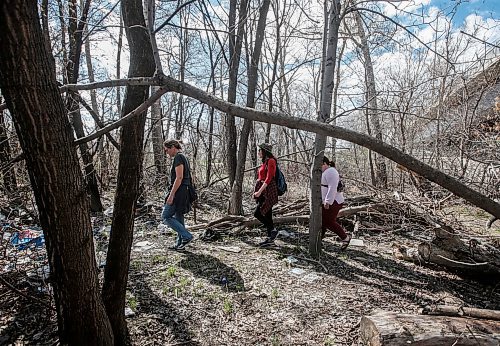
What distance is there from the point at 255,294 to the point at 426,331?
1.74 meters

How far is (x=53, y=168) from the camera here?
1.88 m

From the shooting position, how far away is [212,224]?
6344 mm

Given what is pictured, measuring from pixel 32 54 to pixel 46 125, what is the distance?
37cm

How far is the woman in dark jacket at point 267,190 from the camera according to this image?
5.31 m

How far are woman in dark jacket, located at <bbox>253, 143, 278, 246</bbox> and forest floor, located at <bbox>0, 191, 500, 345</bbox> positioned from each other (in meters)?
0.43

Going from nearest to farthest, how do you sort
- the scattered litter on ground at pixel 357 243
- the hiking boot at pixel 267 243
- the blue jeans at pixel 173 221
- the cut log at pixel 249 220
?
the blue jeans at pixel 173 221
the hiking boot at pixel 267 243
the scattered litter on ground at pixel 357 243
the cut log at pixel 249 220

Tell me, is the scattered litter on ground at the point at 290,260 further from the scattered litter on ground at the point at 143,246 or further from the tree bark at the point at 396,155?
the tree bark at the point at 396,155

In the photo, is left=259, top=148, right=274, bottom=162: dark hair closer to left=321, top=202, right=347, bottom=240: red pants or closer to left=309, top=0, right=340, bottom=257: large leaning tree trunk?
left=309, top=0, right=340, bottom=257: large leaning tree trunk

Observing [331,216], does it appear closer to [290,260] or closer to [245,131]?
[290,260]

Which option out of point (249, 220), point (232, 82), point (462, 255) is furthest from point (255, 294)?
point (232, 82)

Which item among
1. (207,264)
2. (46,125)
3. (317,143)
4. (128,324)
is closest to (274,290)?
(207,264)

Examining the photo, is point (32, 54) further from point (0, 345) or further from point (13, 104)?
point (0, 345)

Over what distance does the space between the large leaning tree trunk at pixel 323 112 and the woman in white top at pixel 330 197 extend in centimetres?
43

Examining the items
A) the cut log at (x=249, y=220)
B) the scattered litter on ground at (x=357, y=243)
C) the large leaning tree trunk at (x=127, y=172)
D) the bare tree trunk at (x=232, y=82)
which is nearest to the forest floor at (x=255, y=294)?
the scattered litter on ground at (x=357, y=243)
